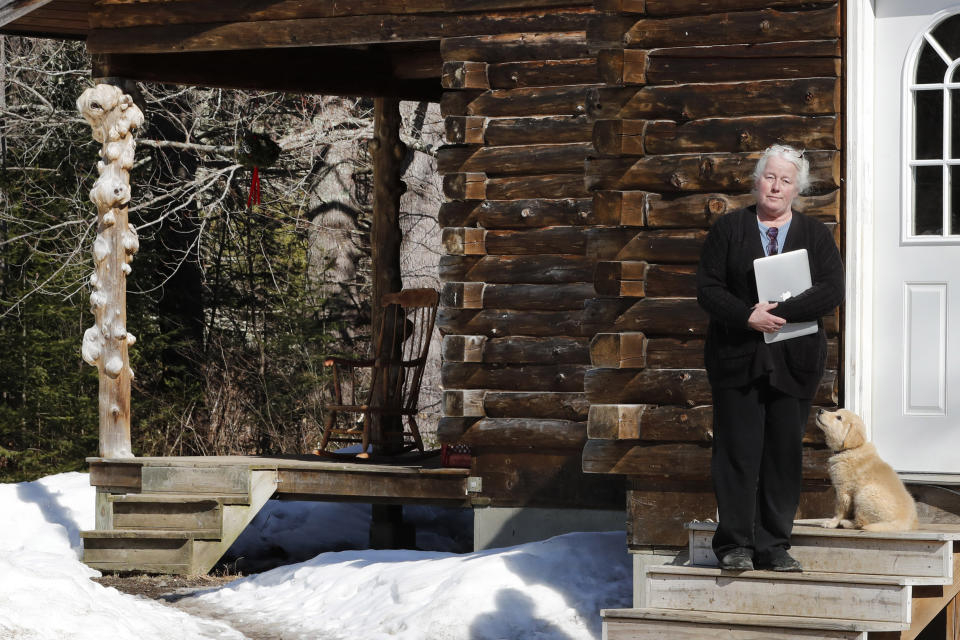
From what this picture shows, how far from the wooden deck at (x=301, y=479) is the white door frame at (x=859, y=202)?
3.43m

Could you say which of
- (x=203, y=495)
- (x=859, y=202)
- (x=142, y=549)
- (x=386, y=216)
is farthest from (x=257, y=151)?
(x=859, y=202)

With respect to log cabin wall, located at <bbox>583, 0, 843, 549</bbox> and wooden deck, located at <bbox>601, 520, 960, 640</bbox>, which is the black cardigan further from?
log cabin wall, located at <bbox>583, 0, 843, 549</bbox>

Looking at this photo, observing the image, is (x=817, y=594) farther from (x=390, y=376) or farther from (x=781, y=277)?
(x=390, y=376)

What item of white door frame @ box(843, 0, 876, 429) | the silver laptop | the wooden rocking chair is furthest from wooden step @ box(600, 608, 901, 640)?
the wooden rocking chair

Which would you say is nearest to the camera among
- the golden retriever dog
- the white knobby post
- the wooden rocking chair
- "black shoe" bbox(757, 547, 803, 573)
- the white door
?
"black shoe" bbox(757, 547, 803, 573)

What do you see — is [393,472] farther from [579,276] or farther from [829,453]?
[829,453]

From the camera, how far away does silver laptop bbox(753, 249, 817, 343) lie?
557cm

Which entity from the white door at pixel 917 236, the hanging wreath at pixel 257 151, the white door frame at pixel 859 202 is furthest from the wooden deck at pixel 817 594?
the hanging wreath at pixel 257 151

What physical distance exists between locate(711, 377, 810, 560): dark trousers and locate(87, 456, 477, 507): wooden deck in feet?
13.2

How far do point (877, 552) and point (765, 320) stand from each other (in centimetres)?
121

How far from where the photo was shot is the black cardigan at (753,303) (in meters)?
5.58

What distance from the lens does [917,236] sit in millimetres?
6828

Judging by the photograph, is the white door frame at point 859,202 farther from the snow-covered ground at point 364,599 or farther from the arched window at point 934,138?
the snow-covered ground at point 364,599

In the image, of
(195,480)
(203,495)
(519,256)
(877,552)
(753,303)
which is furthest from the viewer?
(195,480)
